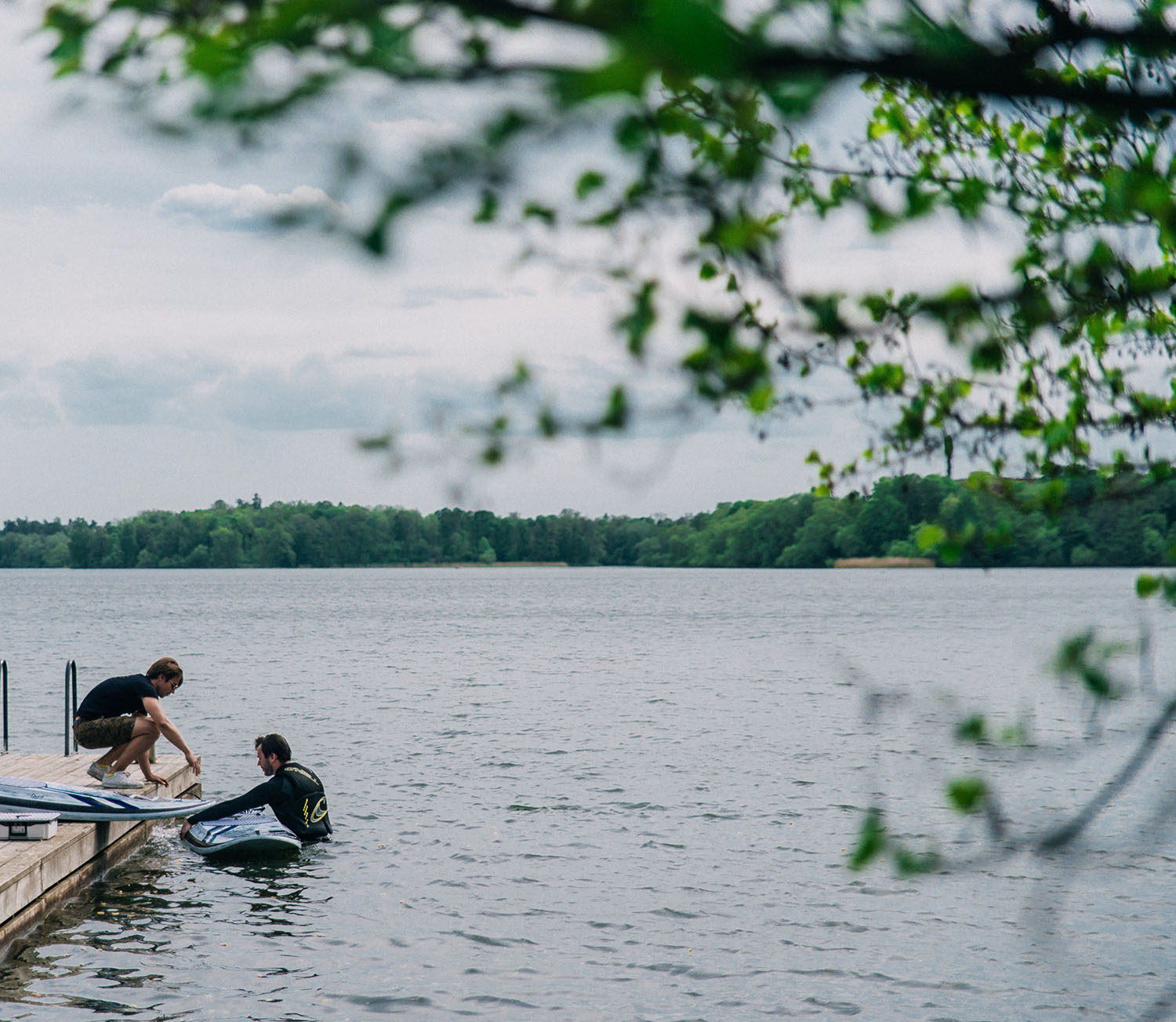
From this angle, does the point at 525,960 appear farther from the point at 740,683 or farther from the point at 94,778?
the point at 740,683

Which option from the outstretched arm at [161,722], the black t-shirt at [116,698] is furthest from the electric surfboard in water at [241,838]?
the black t-shirt at [116,698]

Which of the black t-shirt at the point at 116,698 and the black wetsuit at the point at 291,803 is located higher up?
the black t-shirt at the point at 116,698

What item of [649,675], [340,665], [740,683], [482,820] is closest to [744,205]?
[482,820]

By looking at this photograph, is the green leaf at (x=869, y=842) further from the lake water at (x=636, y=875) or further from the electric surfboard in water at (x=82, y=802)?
the electric surfboard in water at (x=82, y=802)

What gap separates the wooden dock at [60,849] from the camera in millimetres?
11062

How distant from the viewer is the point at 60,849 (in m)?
12.3

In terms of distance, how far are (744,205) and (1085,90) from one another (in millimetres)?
676

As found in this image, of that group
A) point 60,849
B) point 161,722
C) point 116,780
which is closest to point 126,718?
point 161,722

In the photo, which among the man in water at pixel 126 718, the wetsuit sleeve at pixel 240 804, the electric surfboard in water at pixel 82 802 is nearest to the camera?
the electric surfboard in water at pixel 82 802

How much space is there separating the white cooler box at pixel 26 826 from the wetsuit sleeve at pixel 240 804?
3.41 meters

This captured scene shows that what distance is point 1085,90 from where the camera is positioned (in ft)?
6.92

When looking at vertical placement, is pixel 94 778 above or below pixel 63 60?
below

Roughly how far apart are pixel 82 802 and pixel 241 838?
256 centimetres

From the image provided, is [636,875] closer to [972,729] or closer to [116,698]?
[116,698]
